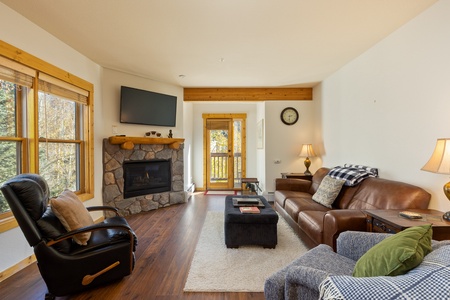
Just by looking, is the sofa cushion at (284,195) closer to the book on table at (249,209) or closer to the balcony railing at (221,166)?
the book on table at (249,209)

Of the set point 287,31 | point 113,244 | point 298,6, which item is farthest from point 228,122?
point 113,244

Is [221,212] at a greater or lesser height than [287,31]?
lesser

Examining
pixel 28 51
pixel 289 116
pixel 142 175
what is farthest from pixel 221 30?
pixel 142 175

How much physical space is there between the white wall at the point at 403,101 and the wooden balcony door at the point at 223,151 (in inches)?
129

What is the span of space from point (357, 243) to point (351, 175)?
5.64 ft

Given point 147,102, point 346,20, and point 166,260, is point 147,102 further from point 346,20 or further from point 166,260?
point 346,20

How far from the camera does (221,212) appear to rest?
433 centimetres

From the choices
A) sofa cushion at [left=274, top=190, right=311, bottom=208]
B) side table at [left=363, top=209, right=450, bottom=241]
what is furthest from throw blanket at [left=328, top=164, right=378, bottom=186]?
side table at [left=363, top=209, right=450, bottom=241]

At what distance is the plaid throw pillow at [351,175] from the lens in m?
3.01

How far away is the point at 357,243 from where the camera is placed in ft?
5.29

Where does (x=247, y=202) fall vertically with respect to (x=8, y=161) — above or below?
below

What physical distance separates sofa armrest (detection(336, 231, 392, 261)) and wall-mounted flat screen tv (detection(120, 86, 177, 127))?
3.88 metres

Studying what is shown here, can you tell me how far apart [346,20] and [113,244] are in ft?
10.5

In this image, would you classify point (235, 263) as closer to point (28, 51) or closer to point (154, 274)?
point (154, 274)
